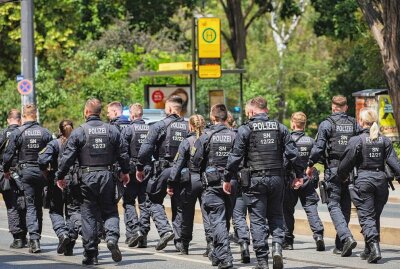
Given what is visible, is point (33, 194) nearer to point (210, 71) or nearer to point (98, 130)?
point (98, 130)

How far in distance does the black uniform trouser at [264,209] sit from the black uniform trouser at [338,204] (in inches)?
63.0

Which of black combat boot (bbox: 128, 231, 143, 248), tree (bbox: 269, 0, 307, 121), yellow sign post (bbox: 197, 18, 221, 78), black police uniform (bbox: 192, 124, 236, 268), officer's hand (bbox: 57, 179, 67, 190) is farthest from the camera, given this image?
tree (bbox: 269, 0, 307, 121)

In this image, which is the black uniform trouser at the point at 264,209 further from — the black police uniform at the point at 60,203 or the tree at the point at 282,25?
the tree at the point at 282,25

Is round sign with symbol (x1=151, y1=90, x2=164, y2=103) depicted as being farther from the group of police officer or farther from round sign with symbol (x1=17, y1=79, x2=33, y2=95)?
the group of police officer

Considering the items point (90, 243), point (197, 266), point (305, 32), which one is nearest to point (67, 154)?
point (90, 243)

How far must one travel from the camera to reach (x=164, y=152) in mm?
13727

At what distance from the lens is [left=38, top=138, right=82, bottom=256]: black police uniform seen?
13.2m

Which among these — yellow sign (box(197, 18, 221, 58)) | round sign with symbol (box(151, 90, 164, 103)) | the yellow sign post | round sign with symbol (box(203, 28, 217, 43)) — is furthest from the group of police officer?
round sign with symbol (box(151, 90, 164, 103))

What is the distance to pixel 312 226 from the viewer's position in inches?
552

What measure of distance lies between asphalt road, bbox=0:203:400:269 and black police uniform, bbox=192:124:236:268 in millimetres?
498

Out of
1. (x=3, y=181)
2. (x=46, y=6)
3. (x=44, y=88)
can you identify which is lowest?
(x=3, y=181)

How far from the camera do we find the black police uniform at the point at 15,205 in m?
14.1

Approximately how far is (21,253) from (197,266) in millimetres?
2573

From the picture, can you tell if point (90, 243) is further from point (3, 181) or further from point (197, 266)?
point (3, 181)
